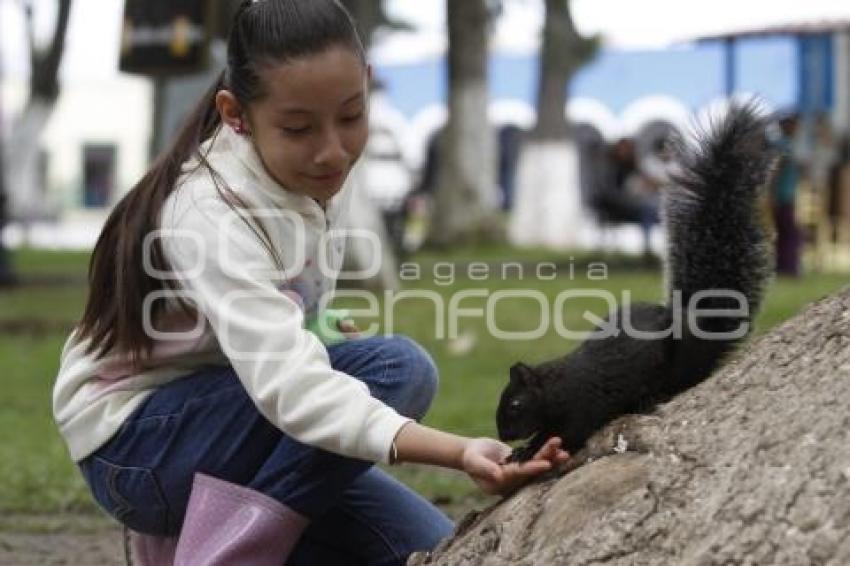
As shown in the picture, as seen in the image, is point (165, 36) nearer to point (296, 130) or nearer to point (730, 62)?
point (296, 130)

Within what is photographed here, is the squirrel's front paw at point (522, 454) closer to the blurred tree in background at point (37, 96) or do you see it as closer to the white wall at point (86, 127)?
the blurred tree in background at point (37, 96)

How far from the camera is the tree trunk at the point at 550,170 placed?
714 inches

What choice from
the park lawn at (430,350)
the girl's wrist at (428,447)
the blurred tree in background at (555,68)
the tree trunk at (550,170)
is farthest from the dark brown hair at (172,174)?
the tree trunk at (550,170)

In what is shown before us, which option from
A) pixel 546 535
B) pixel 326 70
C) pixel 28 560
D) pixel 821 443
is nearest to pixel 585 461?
pixel 546 535

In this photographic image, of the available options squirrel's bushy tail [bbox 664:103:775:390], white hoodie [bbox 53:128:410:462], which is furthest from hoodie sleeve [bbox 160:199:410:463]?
squirrel's bushy tail [bbox 664:103:775:390]

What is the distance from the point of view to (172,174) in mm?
2307

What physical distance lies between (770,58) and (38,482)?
12815mm

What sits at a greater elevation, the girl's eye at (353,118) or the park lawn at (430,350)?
the girl's eye at (353,118)

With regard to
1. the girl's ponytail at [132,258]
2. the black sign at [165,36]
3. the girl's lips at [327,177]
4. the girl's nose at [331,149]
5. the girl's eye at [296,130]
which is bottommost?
the girl's ponytail at [132,258]

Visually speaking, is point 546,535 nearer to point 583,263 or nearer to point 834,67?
point 583,263

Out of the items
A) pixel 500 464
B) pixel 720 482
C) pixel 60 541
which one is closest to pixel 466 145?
pixel 60 541

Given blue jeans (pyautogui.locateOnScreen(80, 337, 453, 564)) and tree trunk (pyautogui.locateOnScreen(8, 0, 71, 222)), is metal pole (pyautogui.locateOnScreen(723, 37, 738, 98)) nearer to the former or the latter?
tree trunk (pyautogui.locateOnScreen(8, 0, 71, 222))

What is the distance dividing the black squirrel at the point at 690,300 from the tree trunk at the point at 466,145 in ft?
44.1

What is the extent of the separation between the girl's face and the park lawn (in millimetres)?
545
